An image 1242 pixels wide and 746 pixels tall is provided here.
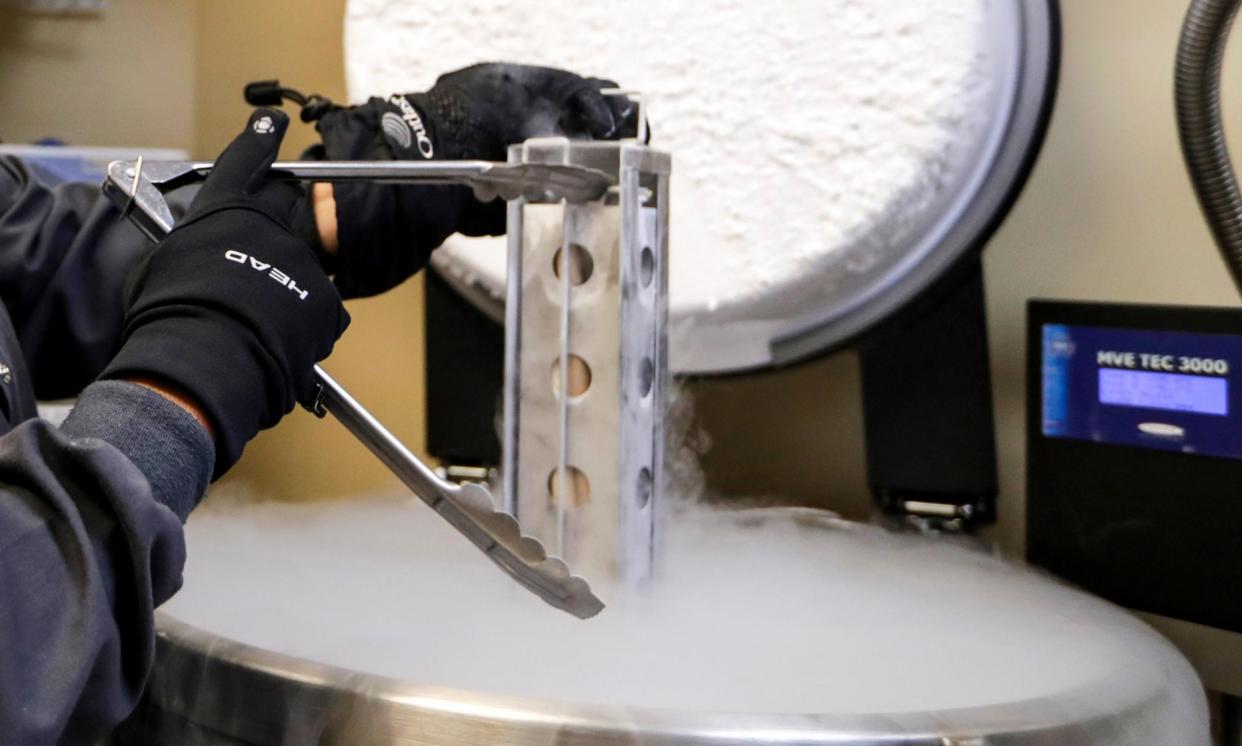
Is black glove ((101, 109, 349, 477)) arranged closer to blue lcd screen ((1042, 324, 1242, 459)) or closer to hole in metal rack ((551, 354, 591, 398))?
hole in metal rack ((551, 354, 591, 398))

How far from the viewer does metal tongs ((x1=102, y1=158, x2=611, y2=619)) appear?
0.60m

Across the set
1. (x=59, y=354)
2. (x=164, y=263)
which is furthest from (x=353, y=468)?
(x=164, y=263)

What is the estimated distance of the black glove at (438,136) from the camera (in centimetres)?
85

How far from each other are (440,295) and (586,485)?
425 mm

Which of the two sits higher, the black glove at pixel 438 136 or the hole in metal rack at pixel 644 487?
the black glove at pixel 438 136

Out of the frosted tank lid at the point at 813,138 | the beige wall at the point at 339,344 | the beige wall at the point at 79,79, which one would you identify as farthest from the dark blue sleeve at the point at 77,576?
the beige wall at the point at 79,79

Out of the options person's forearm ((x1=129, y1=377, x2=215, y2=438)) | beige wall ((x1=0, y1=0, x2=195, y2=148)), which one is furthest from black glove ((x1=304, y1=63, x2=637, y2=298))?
beige wall ((x1=0, y1=0, x2=195, y2=148))

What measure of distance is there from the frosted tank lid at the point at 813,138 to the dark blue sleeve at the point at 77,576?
0.50 meters

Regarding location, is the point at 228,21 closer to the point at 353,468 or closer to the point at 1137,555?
the point at 353,468

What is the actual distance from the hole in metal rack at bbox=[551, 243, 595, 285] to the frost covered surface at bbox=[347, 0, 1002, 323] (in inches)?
9.1

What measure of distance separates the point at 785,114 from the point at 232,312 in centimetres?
46

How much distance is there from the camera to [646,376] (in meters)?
0.69

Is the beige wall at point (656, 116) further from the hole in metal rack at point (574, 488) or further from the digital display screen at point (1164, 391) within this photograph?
the hole in metal rack at point (574, 488)

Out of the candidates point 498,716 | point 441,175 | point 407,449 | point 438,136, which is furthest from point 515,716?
point 438,136
